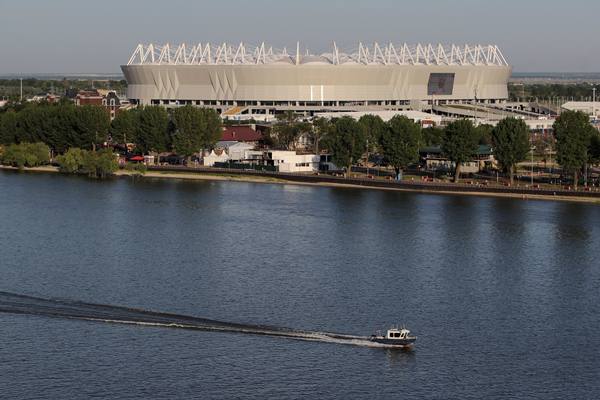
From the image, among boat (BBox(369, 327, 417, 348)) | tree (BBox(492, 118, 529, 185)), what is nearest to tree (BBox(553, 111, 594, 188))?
tree (BBox(492, 118, 529, 185))

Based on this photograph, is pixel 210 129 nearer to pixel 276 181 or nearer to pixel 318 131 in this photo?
pixel 318 131

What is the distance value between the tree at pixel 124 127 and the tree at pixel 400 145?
921 centimetres

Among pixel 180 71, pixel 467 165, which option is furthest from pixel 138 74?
pixel 467 165

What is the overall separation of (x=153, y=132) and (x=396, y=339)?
2488 cm

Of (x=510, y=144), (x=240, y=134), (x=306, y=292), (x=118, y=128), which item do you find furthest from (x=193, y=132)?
(x=306, y=292)

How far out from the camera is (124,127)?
39969 millimetres

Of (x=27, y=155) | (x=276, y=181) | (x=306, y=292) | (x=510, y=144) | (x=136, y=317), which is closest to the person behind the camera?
(x=136, y=317)

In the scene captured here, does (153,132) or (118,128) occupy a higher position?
(118,128)

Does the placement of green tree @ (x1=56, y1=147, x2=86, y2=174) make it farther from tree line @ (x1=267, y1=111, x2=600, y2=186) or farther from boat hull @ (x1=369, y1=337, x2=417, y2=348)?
boat hull @ (x1=369, y1=337, x2=417, y2=348)

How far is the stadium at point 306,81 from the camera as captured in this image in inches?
2179

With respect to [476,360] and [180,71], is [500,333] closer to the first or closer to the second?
[476,360]

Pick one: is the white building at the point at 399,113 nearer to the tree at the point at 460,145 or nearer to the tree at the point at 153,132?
the tree at the point at 153,132

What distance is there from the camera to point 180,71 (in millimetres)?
56938

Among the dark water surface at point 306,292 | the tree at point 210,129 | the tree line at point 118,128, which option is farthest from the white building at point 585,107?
the dark water surface at point 306,292
